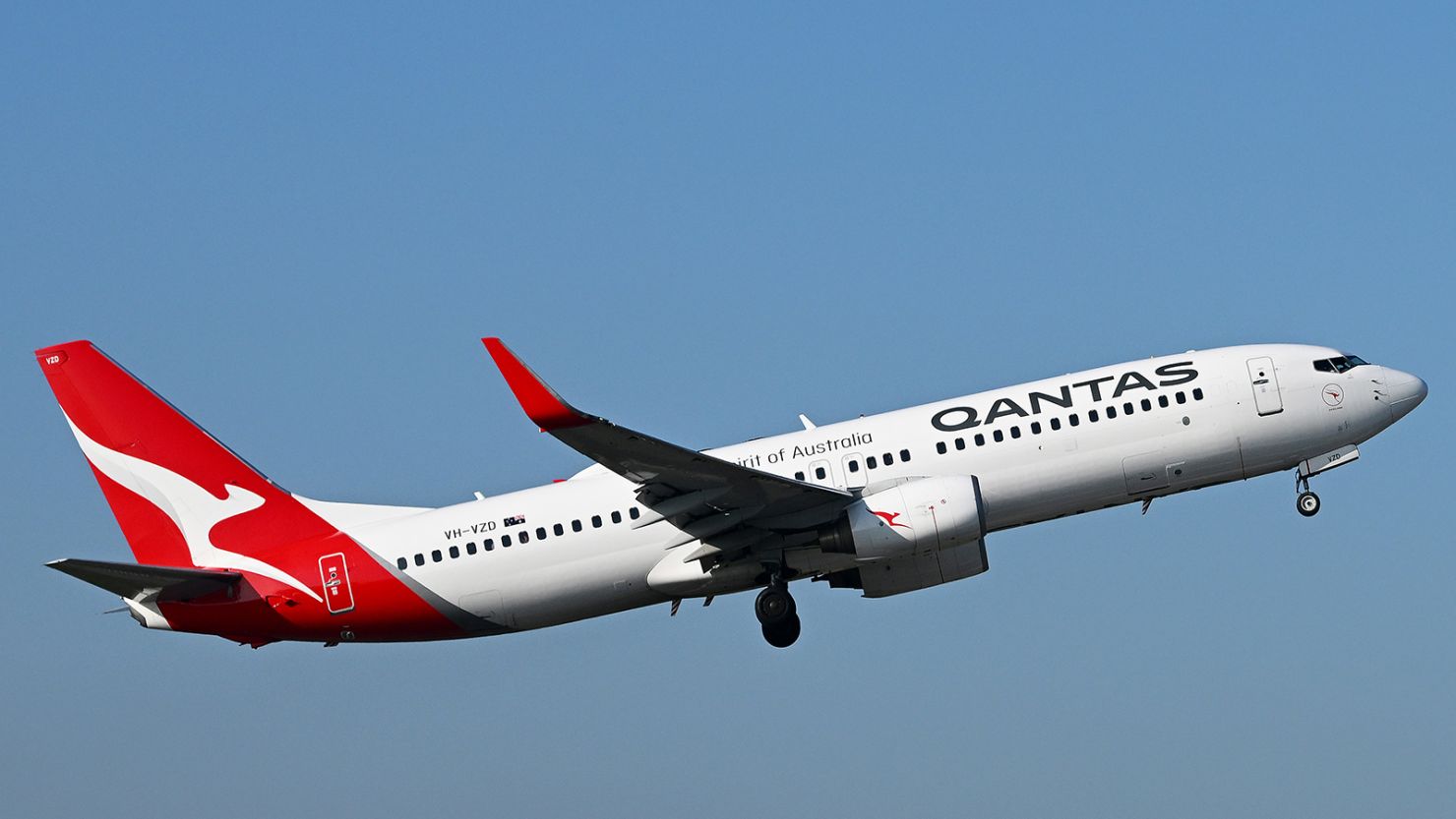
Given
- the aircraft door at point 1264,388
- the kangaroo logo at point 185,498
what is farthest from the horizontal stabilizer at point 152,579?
the aircraft door at point 1264,388

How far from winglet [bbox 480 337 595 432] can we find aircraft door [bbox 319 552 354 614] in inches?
359

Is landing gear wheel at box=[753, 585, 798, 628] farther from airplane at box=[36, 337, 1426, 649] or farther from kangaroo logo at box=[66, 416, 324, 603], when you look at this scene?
kangaroo logo at box=[66, 416, 324, 603]

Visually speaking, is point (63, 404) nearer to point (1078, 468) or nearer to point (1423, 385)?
point (1078, 468)

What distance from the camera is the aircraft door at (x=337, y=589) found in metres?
41.4

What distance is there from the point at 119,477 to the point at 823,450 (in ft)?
57.8

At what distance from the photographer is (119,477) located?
43.9 meters

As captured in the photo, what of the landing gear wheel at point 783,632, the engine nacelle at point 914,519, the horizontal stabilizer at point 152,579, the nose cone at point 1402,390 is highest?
the nose cone at point 1402,390

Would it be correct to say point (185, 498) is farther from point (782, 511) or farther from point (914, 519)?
point (914, 519)

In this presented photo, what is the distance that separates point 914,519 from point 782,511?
10.1 ft

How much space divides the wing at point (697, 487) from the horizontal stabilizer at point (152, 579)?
10.2m

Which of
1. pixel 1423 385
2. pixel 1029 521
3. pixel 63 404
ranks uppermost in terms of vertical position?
pixel 63 404

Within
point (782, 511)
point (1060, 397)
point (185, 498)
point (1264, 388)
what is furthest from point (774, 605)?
point (185, 498)

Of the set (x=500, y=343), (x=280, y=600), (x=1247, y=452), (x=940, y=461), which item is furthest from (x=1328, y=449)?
(x=280, y=600)

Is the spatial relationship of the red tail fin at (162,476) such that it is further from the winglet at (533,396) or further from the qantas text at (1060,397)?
the qantas text at (1060,397)
